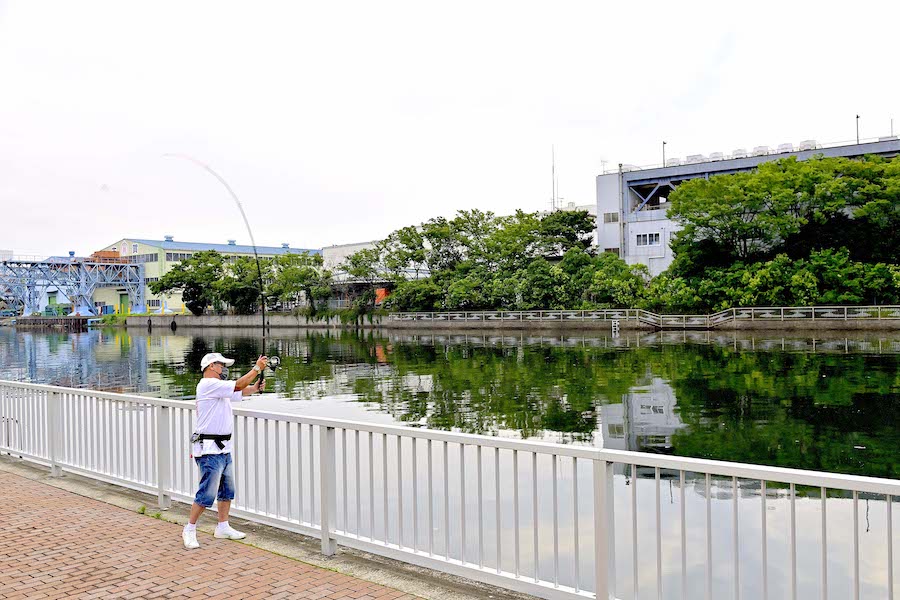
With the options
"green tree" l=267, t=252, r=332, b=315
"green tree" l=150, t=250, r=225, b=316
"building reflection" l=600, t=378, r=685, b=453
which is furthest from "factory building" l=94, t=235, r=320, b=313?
"building reflection" l=600, t=378, r=685, b=453

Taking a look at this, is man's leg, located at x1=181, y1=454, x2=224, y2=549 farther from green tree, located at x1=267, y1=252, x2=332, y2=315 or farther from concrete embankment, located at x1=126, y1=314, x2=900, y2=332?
green tree, located at x1=267, y1=252, x2=332, y2=315

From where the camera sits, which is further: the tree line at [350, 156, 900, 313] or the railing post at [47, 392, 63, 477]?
the tree line at [350, 156, 900, 313]

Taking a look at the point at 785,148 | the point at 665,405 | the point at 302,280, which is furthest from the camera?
the point at 302,280

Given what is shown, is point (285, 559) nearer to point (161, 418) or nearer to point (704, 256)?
point (161, 418)

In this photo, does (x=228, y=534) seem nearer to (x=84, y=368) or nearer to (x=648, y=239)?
(x=84, y=368)

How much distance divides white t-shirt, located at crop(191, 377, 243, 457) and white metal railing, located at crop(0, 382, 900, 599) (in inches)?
10.5

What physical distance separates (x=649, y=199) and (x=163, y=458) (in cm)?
6511

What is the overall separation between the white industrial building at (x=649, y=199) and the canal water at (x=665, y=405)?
2488cm

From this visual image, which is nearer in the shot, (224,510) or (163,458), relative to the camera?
(224,510)

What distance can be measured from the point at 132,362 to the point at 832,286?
143 feet

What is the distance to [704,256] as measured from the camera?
55375 mm

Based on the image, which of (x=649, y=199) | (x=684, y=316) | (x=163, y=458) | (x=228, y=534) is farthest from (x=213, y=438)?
(x=649, y=199)

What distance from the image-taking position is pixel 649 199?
6756cm

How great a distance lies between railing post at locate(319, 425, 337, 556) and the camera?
5574 millimetres
